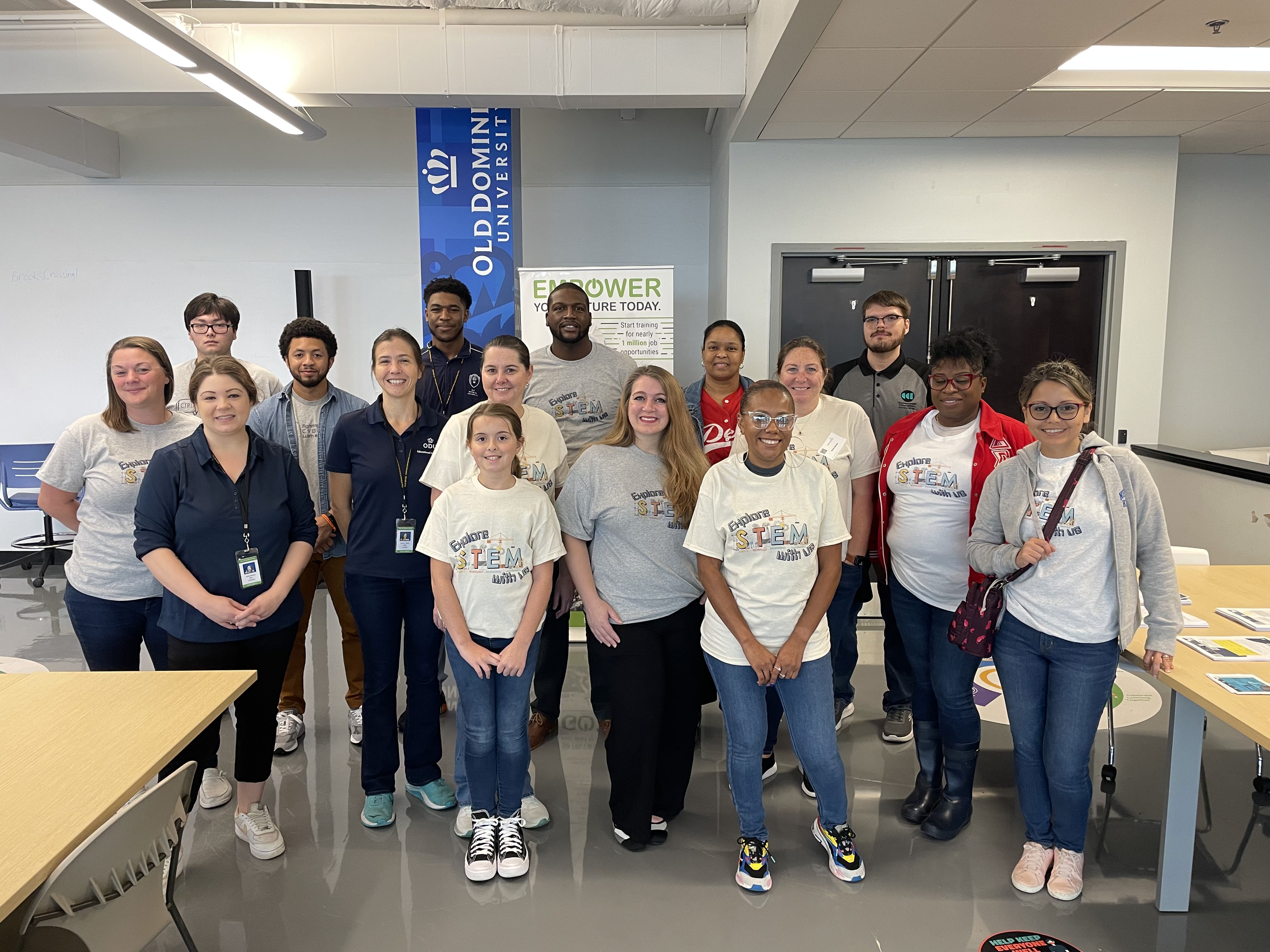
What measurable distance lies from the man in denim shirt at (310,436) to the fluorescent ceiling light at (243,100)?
129cm

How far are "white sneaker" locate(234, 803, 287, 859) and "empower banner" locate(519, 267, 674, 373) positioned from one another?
3398mm

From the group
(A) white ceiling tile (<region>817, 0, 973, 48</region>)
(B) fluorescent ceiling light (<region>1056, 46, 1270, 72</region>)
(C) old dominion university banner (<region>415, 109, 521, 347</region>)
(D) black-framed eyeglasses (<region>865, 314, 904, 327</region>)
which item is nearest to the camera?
(A) white ceiling tile (<region>817, 0, 973, 48</region>)

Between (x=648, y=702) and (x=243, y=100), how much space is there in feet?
11.6

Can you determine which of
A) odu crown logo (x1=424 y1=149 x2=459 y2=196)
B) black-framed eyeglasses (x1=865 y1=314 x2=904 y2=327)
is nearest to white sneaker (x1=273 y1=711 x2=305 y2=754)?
black-framed eyeglasses (x1=865 y1=314 x2=904 y2=327)

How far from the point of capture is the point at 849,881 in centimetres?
250

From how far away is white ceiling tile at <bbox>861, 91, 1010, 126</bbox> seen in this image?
13.6 feet

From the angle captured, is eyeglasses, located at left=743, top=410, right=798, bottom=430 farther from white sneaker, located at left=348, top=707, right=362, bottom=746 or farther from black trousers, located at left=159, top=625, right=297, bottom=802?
white sneaker, located at left=348, top=707, right=362, bottom=746

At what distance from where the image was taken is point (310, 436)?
327cm

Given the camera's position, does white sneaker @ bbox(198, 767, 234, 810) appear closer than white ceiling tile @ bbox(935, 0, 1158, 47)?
Yes

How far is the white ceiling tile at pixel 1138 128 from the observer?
4.72 m

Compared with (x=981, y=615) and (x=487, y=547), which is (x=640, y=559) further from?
(x=981, y=615)

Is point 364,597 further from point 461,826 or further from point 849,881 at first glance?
point 849,881

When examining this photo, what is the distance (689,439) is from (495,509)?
0.63 m

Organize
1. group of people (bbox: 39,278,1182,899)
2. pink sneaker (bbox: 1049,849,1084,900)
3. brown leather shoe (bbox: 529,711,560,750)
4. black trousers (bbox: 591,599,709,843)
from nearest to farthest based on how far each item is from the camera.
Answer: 1. group of people (bbox: 39,278,1182,899)
2. pink sneaker (bbox: 1049,849,1084,900)
3. black trousers (bbox: 591,599,709,843)
4. brown leather shoe (bbox: 529,711,560,750)
